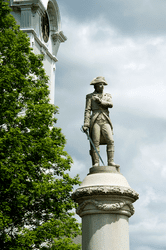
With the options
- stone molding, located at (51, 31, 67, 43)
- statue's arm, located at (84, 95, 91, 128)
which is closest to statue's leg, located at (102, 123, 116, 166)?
statue's arm, located at (84, 95, 91, 128)

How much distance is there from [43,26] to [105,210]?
30126mm

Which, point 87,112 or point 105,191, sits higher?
point 87,112

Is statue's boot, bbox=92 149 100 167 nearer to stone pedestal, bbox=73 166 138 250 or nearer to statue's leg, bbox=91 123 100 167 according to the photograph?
statue's leg, bbox=91 123 100 167

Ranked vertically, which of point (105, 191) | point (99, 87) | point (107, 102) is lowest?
point (105, 191)

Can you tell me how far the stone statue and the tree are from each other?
572 centimetres

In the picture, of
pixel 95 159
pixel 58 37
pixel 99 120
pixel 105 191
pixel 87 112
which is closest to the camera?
pixel 105 191

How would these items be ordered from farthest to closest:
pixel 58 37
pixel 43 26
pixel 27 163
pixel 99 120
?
pixel 58 37, pixel 43 26, pixel 27 163, pixel 99 120

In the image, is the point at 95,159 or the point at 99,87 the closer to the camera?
the point at 95,159

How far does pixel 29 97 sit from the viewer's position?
52.4ft

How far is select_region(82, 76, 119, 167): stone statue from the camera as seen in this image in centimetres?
848

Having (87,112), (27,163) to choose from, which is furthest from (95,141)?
(27,163)

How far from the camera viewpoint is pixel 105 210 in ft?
24.5

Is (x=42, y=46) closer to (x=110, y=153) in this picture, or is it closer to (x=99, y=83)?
(x=99, y=83)

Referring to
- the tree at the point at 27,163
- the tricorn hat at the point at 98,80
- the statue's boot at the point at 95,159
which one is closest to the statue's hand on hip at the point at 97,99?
the tricorn hat at the point at 98,80
